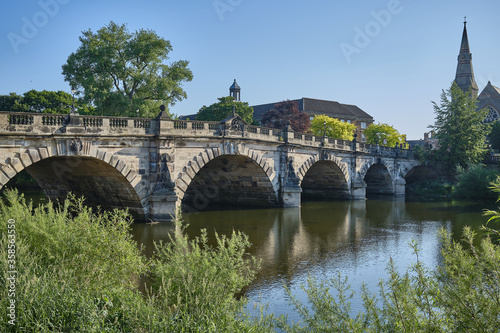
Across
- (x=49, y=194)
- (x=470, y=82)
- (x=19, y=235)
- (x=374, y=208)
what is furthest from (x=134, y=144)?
(x=470, y=82)

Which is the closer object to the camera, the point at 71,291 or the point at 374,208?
the point at 71,291

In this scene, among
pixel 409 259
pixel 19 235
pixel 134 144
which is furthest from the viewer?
pixel 134 144

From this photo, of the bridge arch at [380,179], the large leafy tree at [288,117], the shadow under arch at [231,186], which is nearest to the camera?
the shadow under arch at [231,186]

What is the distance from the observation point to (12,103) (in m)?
44.3

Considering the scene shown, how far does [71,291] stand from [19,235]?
329 centimetres

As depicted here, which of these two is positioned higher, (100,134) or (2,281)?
(100,134)

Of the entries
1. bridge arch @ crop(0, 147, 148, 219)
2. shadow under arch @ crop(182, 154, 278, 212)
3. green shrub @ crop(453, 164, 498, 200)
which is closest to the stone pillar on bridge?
shadow under arch @ crop(182, 154, 278, 212)

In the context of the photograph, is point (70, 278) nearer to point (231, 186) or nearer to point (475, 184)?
point (231, 186)

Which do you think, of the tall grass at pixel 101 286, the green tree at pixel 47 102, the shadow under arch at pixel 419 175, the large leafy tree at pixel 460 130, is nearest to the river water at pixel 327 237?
the tall grass at pixel 101 286

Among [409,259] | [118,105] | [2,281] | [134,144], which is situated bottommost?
[409,259]

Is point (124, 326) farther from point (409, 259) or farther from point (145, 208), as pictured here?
point (145, 208)

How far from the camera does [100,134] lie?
68.3ft

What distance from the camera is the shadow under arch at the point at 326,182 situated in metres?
40.8

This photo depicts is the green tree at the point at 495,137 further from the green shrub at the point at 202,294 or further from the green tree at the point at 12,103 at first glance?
the green shrub at the point at 202,294
